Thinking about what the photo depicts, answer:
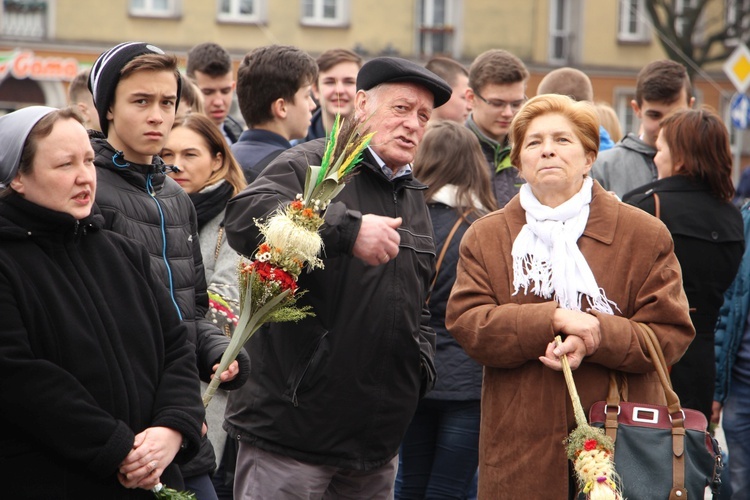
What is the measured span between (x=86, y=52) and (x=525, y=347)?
2920 cm

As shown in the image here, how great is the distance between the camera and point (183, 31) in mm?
32125

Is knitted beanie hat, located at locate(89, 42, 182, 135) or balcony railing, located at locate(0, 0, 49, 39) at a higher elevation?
balcony railing, located at locate(0, 0, 49, 39)

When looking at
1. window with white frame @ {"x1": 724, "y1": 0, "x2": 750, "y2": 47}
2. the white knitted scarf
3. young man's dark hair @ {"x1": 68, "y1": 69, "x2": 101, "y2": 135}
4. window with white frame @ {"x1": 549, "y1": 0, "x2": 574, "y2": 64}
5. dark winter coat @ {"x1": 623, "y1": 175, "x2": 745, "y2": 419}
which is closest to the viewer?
the white knitted scarf

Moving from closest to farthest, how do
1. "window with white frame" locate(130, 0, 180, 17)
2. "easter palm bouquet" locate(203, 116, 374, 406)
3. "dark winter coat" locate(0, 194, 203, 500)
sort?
"dark winter coat" locate(0, 194, 203, 500) < "easter palm bouquet" locate(203, 116, 374, 406) < "window with white frame" locate(130, 0, 180, 17)

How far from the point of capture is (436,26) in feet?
113

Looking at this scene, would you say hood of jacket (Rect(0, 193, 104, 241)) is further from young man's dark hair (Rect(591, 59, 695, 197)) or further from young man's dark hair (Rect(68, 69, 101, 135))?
young man's dark hair (Rect(591, 59, 695, 197))

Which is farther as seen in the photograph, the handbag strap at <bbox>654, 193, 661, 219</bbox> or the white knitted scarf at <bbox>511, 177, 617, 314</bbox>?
the handbag strap at <bbox>654, 193, 661, 219</bbox>

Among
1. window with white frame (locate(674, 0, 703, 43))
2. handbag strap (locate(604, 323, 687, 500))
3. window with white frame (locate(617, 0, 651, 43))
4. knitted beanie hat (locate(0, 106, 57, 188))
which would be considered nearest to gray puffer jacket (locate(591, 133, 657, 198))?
handbag strap (locate(604, 323, 687, 500))

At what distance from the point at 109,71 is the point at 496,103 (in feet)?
11.2

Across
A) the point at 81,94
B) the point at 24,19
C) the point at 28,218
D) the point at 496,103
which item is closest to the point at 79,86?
the point at 81,94

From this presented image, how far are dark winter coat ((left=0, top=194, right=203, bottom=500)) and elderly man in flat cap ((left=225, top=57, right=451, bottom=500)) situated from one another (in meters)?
0.71

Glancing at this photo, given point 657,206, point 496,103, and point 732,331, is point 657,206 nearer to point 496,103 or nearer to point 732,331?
point 732,331

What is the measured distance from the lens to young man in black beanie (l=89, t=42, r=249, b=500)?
161 inches

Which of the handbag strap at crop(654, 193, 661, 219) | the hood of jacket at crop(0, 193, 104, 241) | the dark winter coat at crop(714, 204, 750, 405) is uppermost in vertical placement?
the hood of jacket at crop(0, 193, 104, 241)
